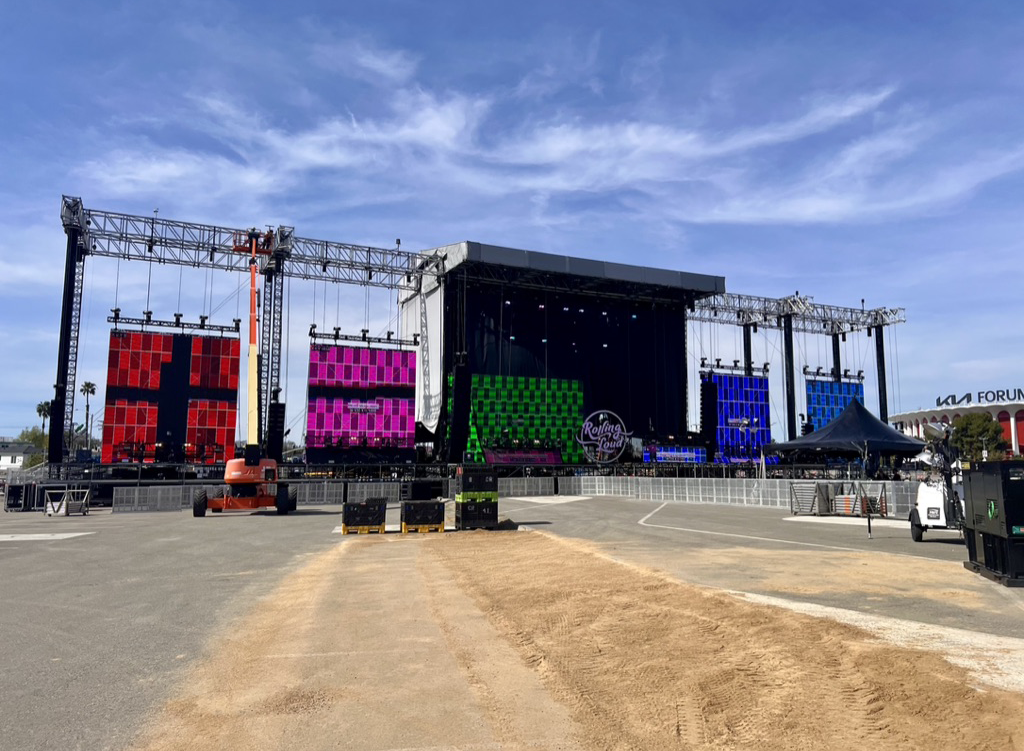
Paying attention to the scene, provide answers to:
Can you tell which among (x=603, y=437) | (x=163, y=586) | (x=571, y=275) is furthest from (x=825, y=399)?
(x=163, y=586)

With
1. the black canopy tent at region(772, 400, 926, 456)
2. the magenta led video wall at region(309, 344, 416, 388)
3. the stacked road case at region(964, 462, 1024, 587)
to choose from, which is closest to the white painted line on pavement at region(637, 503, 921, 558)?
the stacked road case at region(964, 462, 1024, 587)

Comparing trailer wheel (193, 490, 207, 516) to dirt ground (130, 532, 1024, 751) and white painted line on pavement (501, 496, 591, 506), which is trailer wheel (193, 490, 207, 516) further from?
dirt ground (130, 532, 1024, 751)

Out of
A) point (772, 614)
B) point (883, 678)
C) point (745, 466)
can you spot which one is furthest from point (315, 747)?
point (745, 466)

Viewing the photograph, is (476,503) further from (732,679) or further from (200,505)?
(732,679)

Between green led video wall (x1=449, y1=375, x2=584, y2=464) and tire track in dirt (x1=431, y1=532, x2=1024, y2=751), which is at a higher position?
green led video wall (x1=449, y1=375, x2=584, y2=464)

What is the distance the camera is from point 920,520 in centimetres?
2127

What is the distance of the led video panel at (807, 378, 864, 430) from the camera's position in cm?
7806

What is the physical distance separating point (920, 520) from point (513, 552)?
11890 mm

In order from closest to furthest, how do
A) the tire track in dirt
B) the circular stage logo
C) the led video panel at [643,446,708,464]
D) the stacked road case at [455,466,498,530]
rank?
the tire track in dirt
the stacked road case at [455,466,498,530]
the circular stage logo
the led video panel at [643,446,708,464]

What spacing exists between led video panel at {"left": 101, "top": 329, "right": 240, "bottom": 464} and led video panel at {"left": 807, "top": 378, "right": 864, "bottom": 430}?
57.5m

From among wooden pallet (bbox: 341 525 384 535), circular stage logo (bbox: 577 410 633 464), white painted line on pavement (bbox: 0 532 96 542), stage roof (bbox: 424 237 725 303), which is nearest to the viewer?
white painted line on pavement (bbox: 0 532 96 542)

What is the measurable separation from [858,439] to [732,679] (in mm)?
36027

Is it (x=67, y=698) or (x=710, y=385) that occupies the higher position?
(x=710, y=385)

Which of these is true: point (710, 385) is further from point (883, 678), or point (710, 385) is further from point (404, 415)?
point (883, 678)
